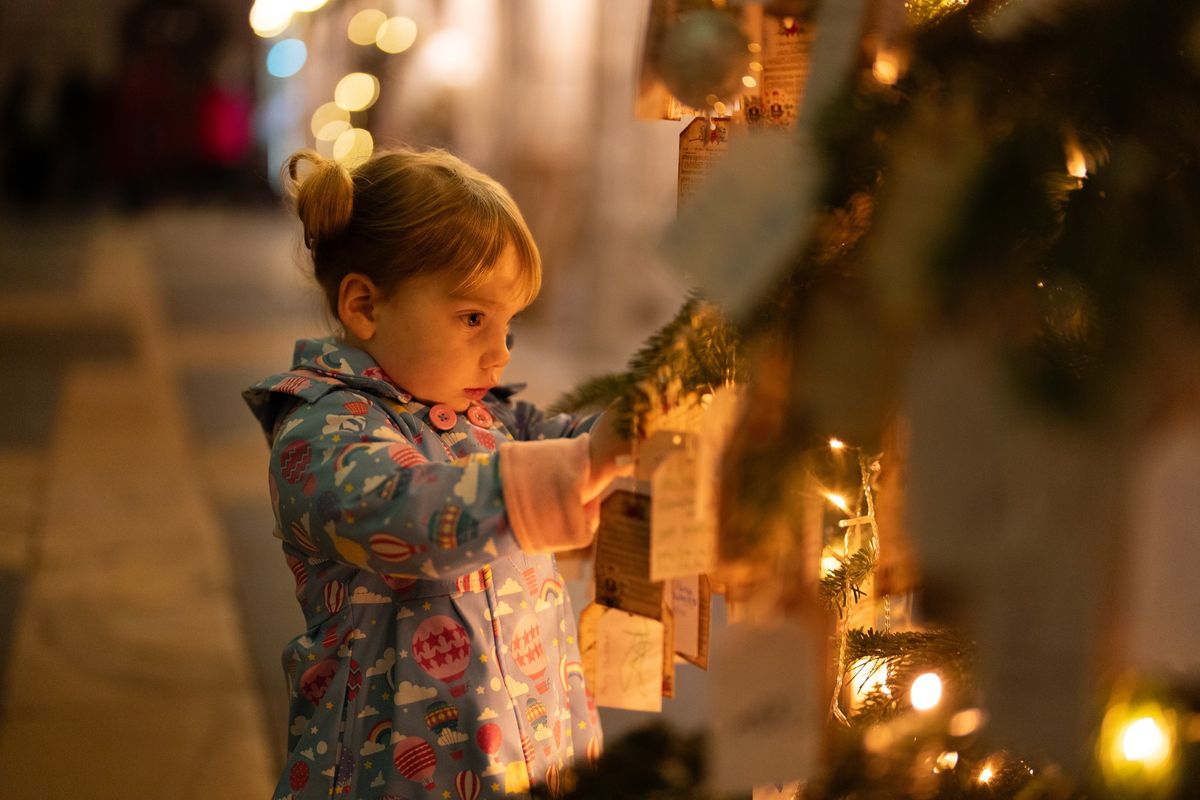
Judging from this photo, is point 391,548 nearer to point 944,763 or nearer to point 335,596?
point 335,596

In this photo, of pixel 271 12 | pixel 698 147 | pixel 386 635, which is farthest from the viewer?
pixel 271 12

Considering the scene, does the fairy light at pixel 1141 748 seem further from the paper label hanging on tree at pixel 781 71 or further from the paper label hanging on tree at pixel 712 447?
the paper label hanging on tree at pixel 781 71

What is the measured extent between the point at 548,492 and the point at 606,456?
61 millimetres

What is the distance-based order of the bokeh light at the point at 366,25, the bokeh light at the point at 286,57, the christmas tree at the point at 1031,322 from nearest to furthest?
the christmas tree at the point at 1031,322 → the bokeh light at the point at 366,25 → the bokeh light at the point at 286,57

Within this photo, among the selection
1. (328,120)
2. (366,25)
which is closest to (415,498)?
(366,25)

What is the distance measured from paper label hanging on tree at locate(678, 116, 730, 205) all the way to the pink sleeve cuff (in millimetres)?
231

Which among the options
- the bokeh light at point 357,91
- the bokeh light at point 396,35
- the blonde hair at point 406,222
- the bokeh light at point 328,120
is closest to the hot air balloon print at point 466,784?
the blonde hair at point 406,222

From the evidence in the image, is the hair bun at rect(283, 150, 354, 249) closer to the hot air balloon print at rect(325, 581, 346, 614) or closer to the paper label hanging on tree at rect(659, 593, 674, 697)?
the hot air balloon print at rect(325, 581, 346, 614)

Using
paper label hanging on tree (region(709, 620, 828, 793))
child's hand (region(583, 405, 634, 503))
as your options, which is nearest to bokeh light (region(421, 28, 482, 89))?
child's hand (region(583, 405, 634, 503))

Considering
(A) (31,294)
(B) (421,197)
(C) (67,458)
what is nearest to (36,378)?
(C) (67,458)

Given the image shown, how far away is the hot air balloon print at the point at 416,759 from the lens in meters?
1.08

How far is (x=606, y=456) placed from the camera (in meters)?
0.85

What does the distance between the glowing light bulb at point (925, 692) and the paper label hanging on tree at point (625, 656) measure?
0.25 m

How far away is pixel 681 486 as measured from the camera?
77cm
